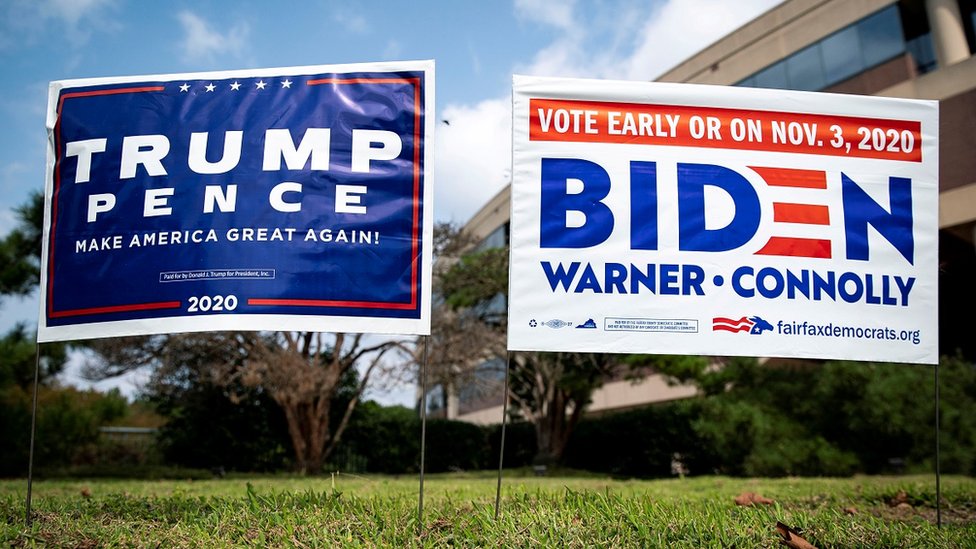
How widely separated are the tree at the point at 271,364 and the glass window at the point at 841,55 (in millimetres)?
14903

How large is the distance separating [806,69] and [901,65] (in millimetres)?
3304

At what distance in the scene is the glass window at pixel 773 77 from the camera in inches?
988

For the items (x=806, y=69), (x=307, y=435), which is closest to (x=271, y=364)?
(x=307, y=435)

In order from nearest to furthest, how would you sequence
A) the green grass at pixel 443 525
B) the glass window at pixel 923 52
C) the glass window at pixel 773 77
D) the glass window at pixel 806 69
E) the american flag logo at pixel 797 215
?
the green grass at pixel 443 525 → the american flag logo at pixel 797 215 → the glass window at pixel 923 52 → the glass window at pixel 806 69 → the glass window at pixel 773 77

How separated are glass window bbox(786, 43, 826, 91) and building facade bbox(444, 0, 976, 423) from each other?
31mm

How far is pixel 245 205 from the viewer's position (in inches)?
188

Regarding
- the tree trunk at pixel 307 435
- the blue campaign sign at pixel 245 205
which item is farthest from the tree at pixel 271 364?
the blue campaign sign at pixel 245 205

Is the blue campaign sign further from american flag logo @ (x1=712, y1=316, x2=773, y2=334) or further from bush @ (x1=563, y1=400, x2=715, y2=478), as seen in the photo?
bush @ (x1=563, y1=400, x2=715, y2=478)

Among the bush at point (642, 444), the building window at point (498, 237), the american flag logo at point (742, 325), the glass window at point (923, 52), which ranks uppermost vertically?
the glass window at point (923, 52)

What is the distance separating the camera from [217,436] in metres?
21.9

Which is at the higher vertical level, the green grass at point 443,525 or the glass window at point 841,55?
the glass window at point 841,55

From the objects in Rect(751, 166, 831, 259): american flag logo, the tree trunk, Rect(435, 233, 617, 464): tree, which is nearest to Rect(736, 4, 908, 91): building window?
Rect(435, 233, 617, 464): tree

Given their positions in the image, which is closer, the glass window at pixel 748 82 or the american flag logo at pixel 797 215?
the american flag logo at pixel 797 215

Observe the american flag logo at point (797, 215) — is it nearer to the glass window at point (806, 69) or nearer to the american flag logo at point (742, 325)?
the american flag logo at point (742, 325)
